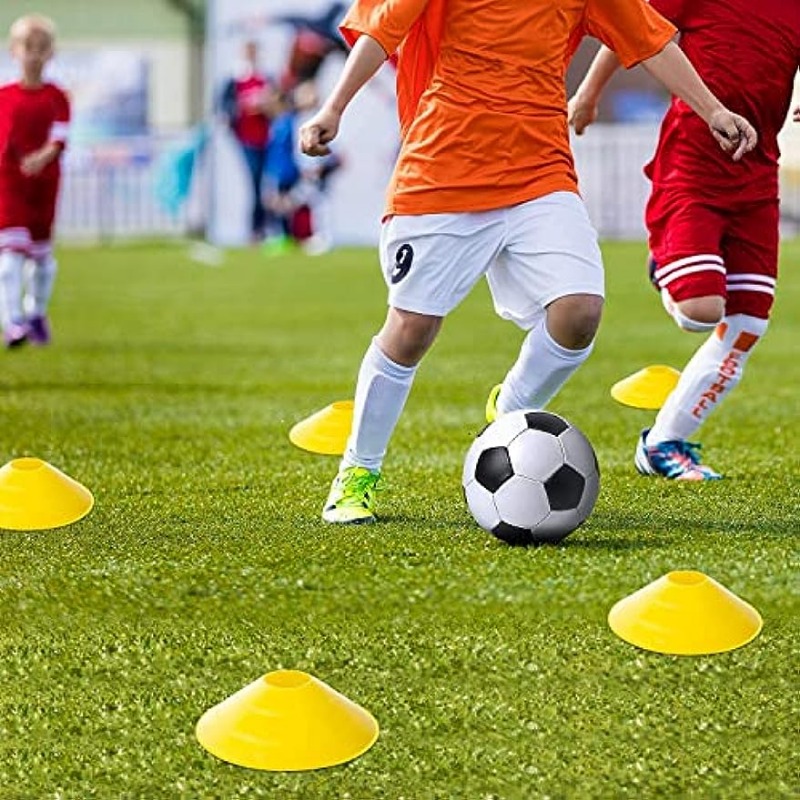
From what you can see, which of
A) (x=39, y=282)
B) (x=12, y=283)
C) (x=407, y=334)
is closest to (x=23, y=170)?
(x=12, y=283)

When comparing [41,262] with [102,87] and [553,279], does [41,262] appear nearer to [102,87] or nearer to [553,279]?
[553,279]

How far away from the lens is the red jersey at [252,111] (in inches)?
916

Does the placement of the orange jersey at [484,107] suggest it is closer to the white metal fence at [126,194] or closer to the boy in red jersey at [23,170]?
the boy in red jersey at [23,170]

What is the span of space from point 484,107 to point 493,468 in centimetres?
89

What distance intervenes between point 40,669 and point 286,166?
19722 millimetres

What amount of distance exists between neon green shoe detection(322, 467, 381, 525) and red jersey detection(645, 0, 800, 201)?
129cm

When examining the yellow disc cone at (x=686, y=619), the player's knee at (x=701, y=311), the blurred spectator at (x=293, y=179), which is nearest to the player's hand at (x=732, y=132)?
the player's knee at (x=701, y=311)

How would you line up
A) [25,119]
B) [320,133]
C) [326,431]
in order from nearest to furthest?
[320,133] < [326,431] < [25,119]

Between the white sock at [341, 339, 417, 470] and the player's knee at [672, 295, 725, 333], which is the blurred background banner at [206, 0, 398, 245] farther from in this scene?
the white sock at [341, 339, 417, 470]

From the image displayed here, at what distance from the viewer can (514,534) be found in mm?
4230

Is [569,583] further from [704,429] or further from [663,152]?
[704,429]

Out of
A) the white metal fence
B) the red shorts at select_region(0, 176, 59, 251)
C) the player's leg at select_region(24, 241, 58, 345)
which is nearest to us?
the red shorts at select_region(0, 176, 59, 251)

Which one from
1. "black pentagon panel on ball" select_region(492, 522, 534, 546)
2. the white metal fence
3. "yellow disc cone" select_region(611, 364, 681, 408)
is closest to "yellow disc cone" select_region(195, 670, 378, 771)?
"black pentagon panel on ball" select_region(492, 522, 534, 546)

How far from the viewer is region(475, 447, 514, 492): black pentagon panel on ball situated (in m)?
4.31
